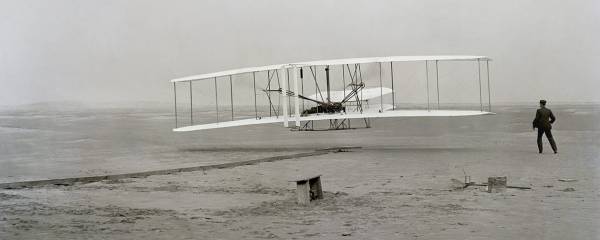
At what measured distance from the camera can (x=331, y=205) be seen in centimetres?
876

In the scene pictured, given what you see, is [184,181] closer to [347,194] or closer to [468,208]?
[347,194]

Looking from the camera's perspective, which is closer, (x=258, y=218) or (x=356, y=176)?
(x=258, y=218)

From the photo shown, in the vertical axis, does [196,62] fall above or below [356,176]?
above

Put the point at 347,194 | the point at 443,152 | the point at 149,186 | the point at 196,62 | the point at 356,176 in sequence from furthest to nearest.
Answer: the point at 196,62 < the point at 443,152 < the point at 356,176 < the point at 149,186 < the point at 347,194

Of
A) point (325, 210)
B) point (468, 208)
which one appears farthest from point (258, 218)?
point (468, 208)

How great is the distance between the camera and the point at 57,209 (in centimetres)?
864

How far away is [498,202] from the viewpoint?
28.4 feet

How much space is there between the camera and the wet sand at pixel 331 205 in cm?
712

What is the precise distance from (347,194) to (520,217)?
2.78m

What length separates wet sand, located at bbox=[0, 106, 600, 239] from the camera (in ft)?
23.4

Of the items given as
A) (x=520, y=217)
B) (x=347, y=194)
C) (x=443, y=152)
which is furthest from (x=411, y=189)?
(x=443, y=152)

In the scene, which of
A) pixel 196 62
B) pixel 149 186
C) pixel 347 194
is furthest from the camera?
pixel 196 62

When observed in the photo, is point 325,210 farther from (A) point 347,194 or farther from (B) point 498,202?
(B) point 498,202

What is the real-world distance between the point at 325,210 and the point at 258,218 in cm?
96
